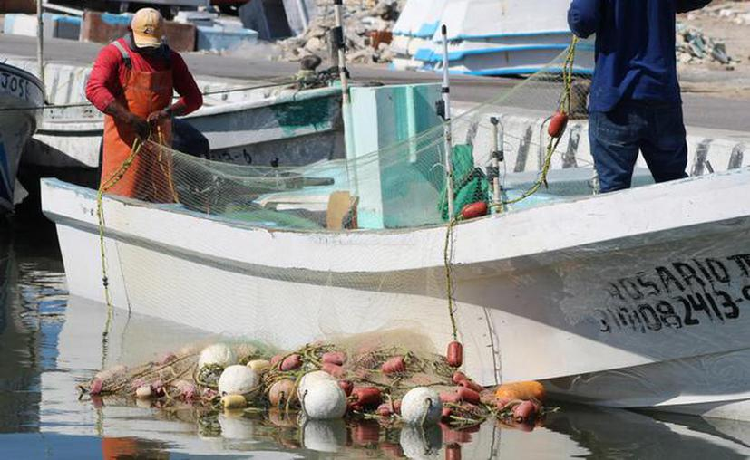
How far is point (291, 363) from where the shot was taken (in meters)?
7.43

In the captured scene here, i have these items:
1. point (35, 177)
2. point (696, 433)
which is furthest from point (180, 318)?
point (35, 177)

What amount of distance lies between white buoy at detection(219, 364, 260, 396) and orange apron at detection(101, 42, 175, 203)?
7.11 feet

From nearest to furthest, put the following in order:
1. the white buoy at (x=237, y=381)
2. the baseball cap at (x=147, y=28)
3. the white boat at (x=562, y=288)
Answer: the white boat at (x=562, y=288), the white buoy at (x=237, y=381), the baseball cap at (x=147, y=28)

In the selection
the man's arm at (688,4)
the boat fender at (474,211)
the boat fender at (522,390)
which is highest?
the man's arm at (688,4)

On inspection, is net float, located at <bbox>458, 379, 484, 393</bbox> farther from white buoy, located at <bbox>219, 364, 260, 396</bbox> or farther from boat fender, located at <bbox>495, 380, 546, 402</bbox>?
white buoy, located at <bbox>219, 364, 260, 396</bbox>

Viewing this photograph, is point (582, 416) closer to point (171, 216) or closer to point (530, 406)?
point (530, 406)

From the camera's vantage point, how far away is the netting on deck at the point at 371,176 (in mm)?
7926

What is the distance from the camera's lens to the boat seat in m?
8.55

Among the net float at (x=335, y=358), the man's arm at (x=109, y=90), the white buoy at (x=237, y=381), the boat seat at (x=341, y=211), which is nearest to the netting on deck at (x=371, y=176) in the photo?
the boat seat at (x=341, y=211)

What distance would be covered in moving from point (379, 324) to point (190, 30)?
22184 millimetres

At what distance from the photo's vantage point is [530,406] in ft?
23.0

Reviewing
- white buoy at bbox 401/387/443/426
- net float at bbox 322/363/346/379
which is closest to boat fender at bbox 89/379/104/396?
net float at bbox 322/363/346/379

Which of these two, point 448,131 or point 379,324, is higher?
point 448,131

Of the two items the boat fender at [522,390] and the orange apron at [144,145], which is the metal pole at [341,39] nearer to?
the orange apron at [144,145]
